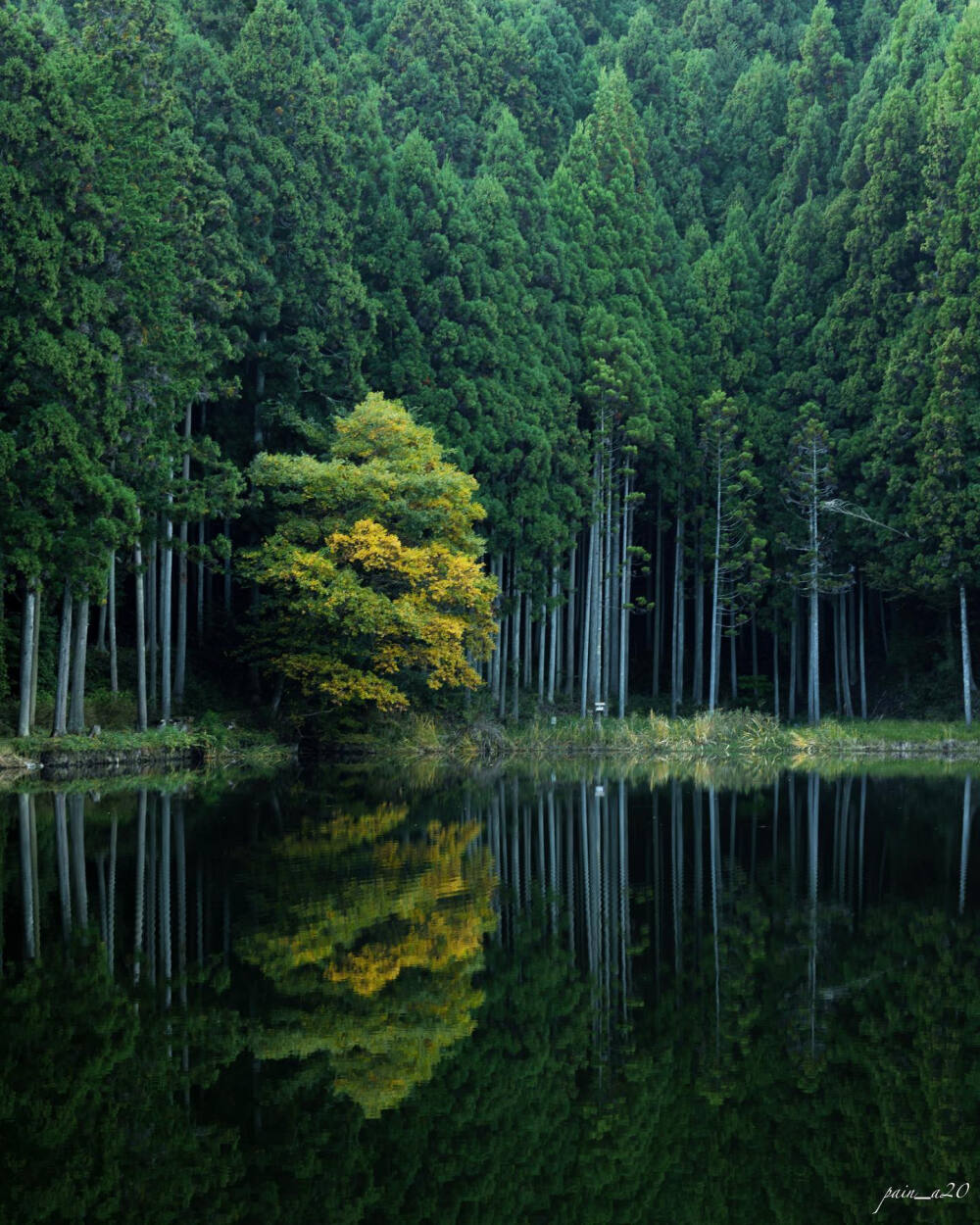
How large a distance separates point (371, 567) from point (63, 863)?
16.9m

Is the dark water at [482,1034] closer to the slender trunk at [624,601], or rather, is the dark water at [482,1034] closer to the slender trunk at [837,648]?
the slender trunk at [624,601]

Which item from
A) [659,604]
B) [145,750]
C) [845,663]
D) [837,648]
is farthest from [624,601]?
[145,750]

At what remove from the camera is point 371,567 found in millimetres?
29641

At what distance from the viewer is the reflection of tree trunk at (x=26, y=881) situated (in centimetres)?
959

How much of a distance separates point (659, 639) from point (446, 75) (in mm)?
22019

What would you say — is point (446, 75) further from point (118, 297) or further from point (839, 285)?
point (118, 297)

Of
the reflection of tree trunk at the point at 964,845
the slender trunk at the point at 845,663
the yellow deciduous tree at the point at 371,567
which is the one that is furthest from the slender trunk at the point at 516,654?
the reflection of tree trunk at the point at 964,845

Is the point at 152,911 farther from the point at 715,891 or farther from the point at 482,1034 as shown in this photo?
the point at 715,891

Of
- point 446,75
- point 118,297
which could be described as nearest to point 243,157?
point 118,297

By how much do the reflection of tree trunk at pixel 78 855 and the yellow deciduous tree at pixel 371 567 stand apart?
983 centimetres

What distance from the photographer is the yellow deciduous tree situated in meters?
29.0

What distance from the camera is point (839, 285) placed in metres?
47.3

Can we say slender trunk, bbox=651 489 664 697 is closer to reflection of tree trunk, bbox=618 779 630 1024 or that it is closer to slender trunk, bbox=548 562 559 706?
slender trunk, bbox=548 562 559 706

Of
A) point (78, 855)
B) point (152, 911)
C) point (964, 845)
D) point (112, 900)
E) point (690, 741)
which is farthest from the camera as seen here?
point (690, 741)
